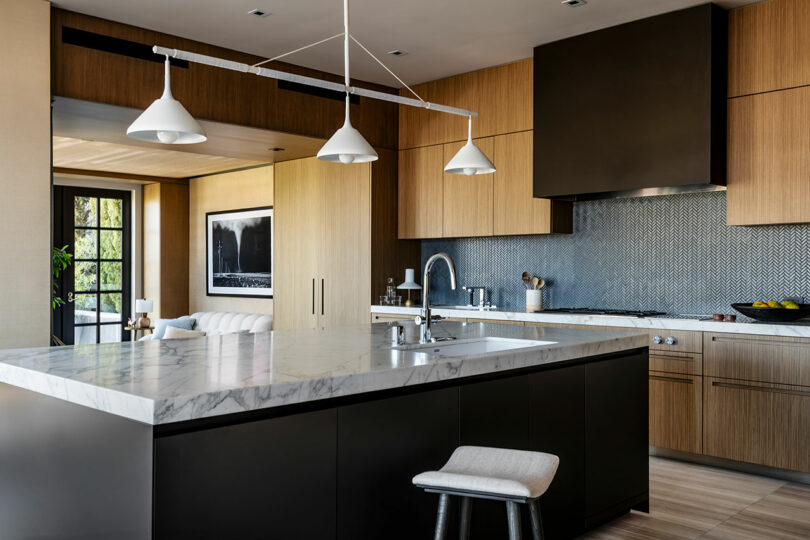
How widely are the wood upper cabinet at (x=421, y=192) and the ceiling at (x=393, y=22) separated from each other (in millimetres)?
903

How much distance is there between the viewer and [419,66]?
220 inches

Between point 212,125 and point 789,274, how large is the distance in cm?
398

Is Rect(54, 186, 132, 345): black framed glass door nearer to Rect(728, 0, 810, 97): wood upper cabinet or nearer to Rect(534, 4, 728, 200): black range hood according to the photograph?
Rect(534, 4, 728, 200): black range hood

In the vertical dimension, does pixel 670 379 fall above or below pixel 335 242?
below

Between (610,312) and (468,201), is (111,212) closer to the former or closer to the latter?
(468,201)

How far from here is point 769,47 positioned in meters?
4.14

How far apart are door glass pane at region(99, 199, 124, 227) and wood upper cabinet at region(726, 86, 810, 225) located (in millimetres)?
7559

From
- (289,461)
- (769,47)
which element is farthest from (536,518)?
(769,47)

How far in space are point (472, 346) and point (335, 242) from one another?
10.4 feet

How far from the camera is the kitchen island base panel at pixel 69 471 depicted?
1.69 m

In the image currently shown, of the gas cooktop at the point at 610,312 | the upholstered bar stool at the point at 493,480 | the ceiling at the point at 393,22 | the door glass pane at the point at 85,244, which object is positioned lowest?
the upholstered bar stool at the point at 493,480

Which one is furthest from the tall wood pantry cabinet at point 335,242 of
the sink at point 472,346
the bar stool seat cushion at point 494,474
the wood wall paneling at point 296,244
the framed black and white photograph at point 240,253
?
the bar stool seat cushion at point 494,474

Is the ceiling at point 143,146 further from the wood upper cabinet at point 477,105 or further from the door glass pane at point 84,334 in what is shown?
the door glass pane at point 84,334

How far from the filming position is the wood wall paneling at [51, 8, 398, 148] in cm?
435
